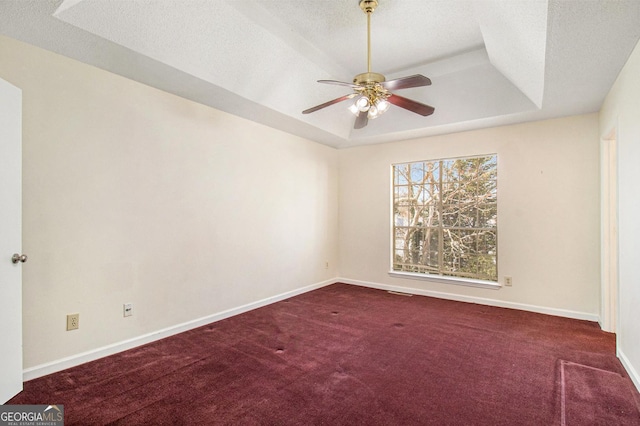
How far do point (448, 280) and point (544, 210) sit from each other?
1.54 metres

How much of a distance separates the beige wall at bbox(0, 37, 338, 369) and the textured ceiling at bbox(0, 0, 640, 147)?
0.84 ft

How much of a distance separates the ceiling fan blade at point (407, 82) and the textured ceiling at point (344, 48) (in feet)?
2.15

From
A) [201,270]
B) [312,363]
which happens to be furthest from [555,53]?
[201,270]

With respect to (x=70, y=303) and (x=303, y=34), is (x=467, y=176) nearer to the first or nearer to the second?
(x=303, y=34)

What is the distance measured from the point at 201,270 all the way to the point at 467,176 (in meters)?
3.94

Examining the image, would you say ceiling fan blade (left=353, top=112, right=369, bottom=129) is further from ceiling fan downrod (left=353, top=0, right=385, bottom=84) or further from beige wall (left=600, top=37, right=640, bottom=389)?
beige wall (left=600, top=37, right=640, bottom=389)

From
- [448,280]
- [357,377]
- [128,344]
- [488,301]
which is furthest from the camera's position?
[448,280]

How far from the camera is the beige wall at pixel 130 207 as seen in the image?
2379 mm

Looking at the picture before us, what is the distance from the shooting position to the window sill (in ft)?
14.2

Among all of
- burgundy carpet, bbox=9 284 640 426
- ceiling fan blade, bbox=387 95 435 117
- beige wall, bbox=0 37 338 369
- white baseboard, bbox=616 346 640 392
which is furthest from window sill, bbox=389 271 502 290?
ceiling fan blade, bbox=387 95 435 117

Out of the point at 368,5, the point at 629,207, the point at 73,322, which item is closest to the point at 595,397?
the point at 629,207

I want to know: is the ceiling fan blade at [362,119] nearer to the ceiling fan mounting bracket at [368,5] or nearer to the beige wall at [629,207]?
the ceiling fan mounting bracket at [368,5]

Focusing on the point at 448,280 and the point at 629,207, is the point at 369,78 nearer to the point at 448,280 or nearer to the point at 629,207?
the point at 629,207

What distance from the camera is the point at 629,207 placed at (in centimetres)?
242
